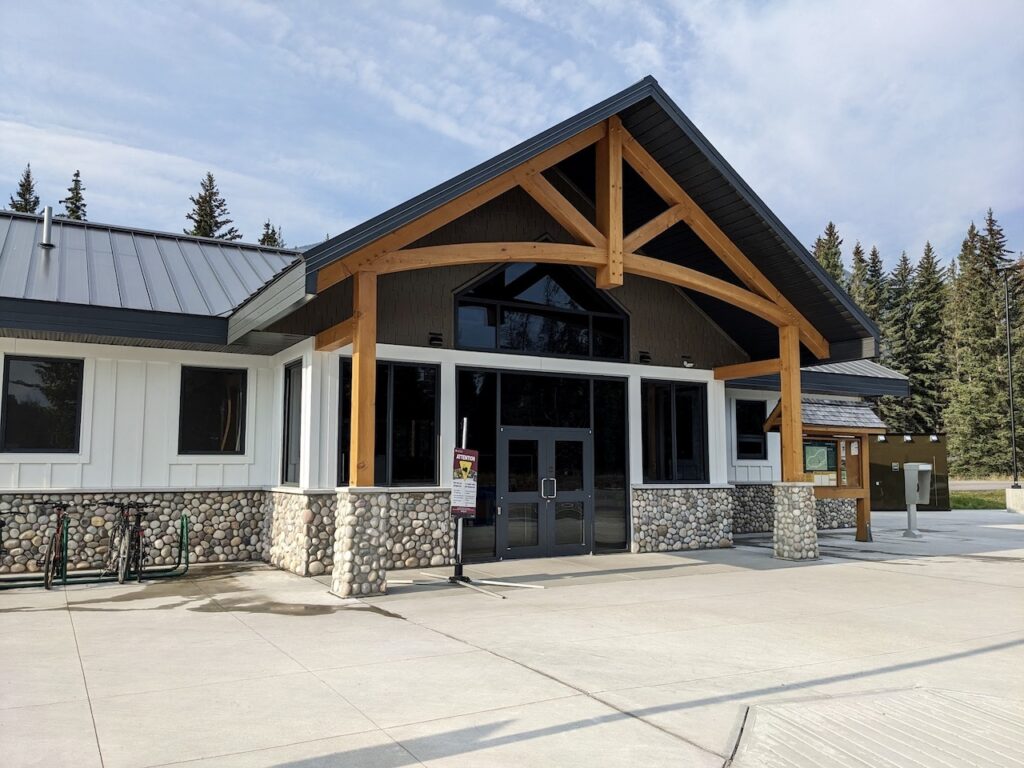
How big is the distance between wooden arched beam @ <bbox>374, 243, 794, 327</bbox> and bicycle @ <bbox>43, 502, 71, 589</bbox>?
4999 millimetres

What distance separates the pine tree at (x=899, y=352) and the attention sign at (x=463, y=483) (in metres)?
44.9

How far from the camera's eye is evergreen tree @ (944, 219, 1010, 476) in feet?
158

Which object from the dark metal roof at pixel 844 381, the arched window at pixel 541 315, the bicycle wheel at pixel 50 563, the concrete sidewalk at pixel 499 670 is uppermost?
the arched window at pixel 541 315

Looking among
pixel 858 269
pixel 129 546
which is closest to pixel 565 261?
pixel 129 546

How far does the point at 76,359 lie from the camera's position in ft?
38.7

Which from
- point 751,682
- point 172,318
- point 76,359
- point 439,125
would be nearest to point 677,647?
point 751,682

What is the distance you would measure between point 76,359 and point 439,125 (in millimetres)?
7206

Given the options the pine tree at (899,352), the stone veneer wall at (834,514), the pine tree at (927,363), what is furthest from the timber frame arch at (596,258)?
the pine tree at (927,363)

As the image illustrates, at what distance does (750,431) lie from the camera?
1798cm

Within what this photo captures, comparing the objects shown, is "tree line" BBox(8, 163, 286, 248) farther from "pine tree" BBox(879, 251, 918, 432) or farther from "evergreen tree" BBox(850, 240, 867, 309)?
"evergreen tree" BBox(850, 240, 867, 309)

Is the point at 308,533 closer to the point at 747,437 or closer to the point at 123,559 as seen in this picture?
the point at 123,559

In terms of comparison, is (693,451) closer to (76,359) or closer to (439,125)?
(439,125)

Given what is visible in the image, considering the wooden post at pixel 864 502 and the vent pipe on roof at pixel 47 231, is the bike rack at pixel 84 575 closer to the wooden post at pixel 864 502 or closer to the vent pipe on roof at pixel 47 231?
the vent pipe on roof at pixel 47 231

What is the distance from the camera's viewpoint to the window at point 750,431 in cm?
1778
